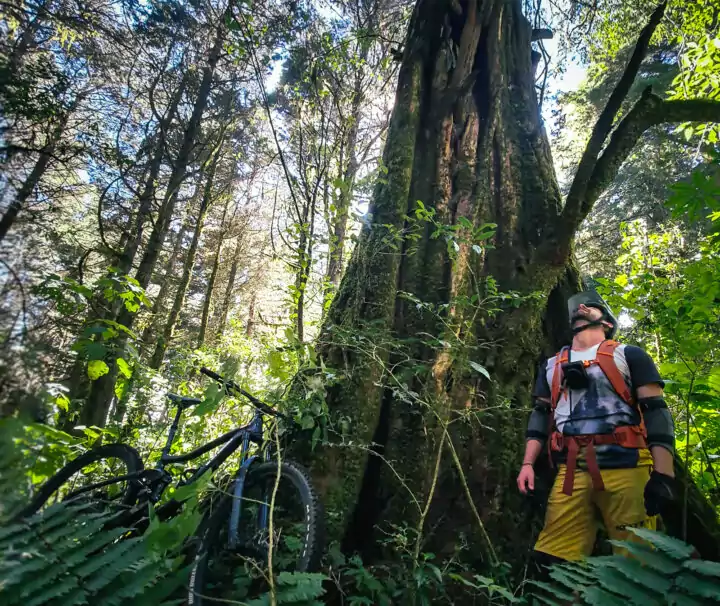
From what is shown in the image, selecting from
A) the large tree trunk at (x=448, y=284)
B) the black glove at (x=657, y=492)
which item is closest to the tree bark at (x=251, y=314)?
the large tree trunk at (x=448, y=284)

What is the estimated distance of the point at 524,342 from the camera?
10.7 feet

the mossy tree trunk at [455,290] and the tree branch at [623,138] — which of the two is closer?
the mossy tree trunk at [455,290]

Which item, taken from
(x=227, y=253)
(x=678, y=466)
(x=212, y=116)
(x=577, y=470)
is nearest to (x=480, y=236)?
(x=577, y=470)

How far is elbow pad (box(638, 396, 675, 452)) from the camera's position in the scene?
7.20 feet

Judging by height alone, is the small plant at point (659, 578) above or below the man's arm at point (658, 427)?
below

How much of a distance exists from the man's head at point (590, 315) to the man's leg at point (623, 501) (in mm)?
908

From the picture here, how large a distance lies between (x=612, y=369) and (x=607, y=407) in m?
0.23

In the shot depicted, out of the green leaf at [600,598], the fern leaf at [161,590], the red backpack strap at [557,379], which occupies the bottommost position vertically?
the fern leaf at [161,590]

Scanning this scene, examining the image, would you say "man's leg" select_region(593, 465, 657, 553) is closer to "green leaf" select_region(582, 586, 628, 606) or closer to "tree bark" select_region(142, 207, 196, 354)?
"green leaf" select_region(582, 586, 628, 606)

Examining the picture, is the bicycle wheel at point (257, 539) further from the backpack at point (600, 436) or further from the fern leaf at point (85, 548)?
the backpack at point (600, 436)

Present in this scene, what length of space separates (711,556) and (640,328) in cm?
318

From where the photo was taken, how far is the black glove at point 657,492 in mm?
2039

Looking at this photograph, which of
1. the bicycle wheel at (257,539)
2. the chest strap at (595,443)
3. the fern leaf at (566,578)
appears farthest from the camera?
the chest strap at (595,443)

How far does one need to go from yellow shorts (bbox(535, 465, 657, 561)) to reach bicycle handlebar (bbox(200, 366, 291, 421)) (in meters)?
1.69
